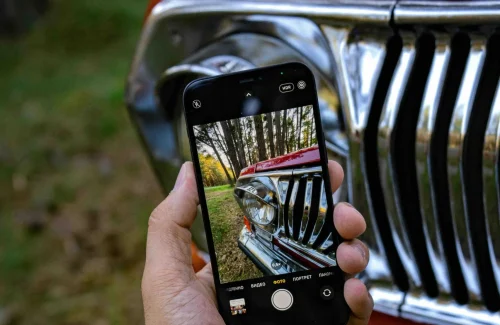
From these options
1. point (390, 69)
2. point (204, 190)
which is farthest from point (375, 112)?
point (204, 190)

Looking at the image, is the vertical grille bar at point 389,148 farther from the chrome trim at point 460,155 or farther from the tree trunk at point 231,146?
the tree trunk at point 231,146

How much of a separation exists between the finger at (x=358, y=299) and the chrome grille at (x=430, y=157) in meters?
0.08

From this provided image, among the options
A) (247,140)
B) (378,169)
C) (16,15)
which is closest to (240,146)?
(247,140)

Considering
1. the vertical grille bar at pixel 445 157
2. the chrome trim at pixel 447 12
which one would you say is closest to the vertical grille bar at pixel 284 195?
the vertical grille bar at pixel 445 157

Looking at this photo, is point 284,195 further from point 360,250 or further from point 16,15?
point 16,15

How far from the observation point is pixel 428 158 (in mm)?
1044

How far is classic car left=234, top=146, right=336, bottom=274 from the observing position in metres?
1.07

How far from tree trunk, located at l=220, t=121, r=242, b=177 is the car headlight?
0.03 m

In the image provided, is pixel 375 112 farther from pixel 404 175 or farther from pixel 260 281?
pixel 260 281

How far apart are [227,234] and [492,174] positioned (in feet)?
1.35

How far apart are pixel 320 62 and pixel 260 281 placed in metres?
0.38

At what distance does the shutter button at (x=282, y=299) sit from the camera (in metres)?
1.06

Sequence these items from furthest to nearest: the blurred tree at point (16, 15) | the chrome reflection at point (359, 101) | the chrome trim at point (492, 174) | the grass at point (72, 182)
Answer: the blurred tree at point (16, 15) < the grass at point (72, 182) < the chrome reflection at point (359, 101) < the chrome trim at point (492, 174)

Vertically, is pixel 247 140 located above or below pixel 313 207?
above
